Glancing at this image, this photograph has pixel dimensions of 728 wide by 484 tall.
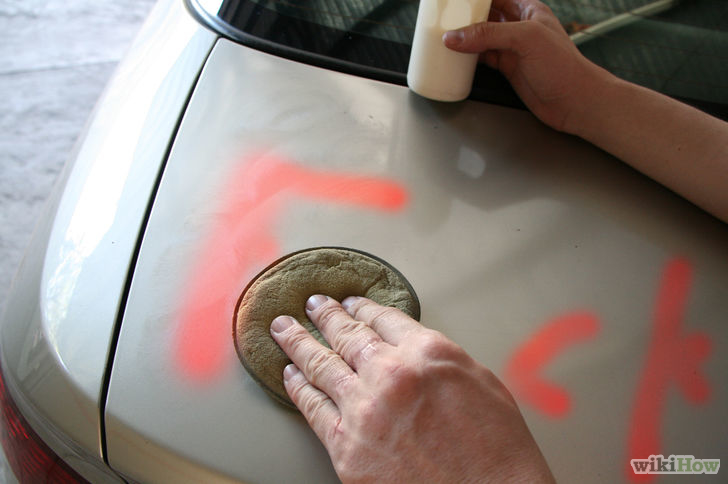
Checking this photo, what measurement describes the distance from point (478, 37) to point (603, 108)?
0.92ft

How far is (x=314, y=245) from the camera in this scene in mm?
983

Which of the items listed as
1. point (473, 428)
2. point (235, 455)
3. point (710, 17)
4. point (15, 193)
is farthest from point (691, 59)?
point (15, 193)

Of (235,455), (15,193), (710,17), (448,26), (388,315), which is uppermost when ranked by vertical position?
(710,17)

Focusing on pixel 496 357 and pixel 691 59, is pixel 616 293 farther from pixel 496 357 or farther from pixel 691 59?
pixel 691 59

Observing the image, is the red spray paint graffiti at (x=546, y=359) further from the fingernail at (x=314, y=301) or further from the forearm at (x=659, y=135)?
the forearm at (x=659, y=135)

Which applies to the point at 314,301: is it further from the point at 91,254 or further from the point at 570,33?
the point at 570,33

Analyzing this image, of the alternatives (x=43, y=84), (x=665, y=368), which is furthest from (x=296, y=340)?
(x=43, y=84)

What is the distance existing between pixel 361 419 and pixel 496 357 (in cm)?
23

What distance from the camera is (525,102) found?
1.25 m

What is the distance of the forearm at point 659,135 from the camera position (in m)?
1.17

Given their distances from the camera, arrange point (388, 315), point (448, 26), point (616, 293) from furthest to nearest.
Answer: point (448, 26)
point (616, 293)
point (388, 315)

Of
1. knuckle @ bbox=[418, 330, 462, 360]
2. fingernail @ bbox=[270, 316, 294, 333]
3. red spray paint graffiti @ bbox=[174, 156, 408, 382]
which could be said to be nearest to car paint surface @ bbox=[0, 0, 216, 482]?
red spray paint graffiti @ bbox=[174, 156, 408, 382]

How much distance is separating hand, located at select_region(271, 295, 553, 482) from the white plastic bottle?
21.4 inches

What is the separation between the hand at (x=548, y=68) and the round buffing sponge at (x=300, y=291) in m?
0.49
